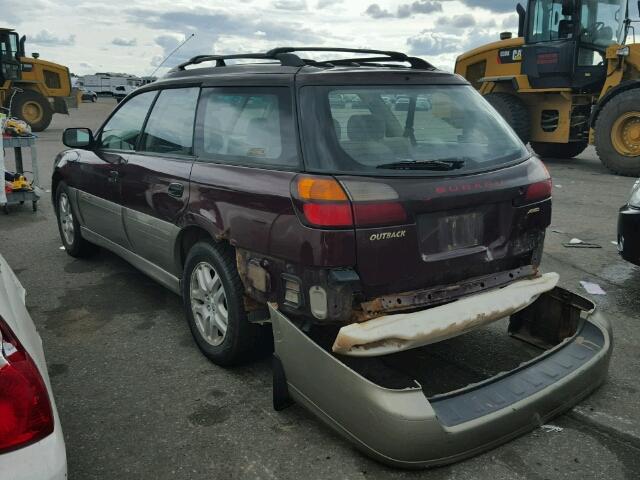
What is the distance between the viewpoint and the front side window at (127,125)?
4.25 m

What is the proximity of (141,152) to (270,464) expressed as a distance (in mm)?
2397

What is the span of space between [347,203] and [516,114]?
1036 centimetres

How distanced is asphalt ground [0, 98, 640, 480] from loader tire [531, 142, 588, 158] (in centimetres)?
887

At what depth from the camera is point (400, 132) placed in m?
2.95

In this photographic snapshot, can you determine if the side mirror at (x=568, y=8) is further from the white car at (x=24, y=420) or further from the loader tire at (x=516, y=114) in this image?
the white car at (x=24, y=420)

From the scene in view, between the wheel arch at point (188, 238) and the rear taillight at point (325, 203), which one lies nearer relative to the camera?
the rear taillight at point (325, 203)

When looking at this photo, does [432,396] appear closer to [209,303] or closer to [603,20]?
[209,303]

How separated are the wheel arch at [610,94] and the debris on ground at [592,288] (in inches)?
266

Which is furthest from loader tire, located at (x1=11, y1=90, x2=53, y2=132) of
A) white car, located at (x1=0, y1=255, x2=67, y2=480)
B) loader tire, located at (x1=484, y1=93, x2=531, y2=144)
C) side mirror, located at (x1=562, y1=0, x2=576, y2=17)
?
white car, located at (x1=0, y1=255, x2=67, y2=480)

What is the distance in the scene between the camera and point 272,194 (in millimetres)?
2805

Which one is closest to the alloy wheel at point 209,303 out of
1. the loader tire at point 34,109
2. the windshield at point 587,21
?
the windshield at point 587,21

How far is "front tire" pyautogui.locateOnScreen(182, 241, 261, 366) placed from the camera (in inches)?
124

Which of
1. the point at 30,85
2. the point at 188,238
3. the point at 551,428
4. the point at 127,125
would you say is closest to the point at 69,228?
the point at 127,125

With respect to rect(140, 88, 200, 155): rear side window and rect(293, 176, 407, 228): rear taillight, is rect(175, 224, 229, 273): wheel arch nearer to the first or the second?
rect(140, 88, 200, 155): rear side window
